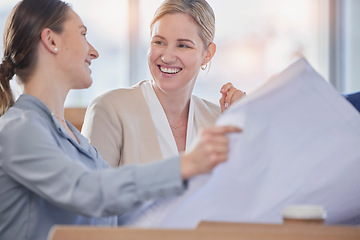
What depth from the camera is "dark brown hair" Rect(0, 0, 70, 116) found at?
4.92ft

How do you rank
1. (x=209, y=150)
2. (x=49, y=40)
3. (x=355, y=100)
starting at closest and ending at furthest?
(x=209, y=150) → (x=49, y=40) → (x=355, y=100)

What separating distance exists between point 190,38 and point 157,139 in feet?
1.52

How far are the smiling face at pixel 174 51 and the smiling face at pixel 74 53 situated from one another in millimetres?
910

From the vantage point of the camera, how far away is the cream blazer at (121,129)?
219 centimetres

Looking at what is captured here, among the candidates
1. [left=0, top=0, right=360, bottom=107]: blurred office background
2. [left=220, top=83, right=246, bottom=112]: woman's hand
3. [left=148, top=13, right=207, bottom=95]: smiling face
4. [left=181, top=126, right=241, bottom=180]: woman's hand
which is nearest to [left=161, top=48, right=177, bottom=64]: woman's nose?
[left=148, top=13, right=207, bottom=95]: smiling face

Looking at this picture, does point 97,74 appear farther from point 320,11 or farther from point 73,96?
point 320,11

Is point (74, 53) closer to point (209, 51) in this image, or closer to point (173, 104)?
point (173, 104)

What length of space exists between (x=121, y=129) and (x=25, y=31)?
83 centimetres

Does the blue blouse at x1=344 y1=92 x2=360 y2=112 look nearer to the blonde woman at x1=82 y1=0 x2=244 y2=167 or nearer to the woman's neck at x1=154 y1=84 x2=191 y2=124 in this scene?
the blonde woman at x1=82 y1=0 x2=244 y2=167

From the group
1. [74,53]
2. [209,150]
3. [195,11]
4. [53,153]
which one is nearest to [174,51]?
[195,11]

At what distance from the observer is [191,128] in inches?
96.9

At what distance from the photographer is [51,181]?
3.87 feet

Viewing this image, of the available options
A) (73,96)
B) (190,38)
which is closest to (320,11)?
(73,96)

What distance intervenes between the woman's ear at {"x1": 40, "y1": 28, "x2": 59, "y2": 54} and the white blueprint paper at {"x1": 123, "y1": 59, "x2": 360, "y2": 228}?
49cm
